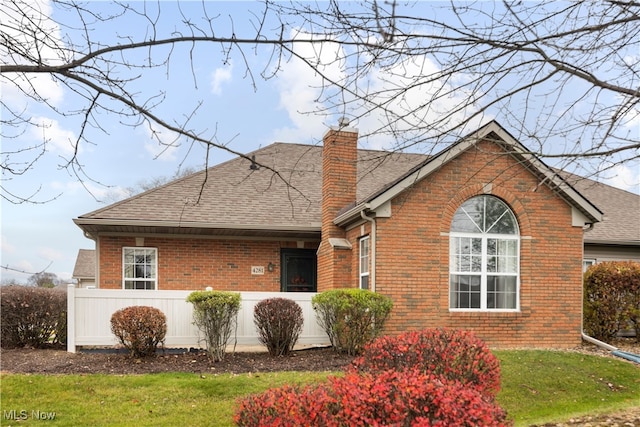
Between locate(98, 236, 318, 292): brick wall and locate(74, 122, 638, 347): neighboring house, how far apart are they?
0.03 metres

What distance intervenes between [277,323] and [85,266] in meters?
32.6

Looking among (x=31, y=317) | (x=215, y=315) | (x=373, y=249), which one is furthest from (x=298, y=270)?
(x=31, y=317)

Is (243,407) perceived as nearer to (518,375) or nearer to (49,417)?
(49,417)

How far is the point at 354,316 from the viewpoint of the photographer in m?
10.9

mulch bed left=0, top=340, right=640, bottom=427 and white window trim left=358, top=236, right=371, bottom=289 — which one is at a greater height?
white window trim left=358, top=236, right=371, bottom=289

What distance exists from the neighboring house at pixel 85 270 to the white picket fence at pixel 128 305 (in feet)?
80.9

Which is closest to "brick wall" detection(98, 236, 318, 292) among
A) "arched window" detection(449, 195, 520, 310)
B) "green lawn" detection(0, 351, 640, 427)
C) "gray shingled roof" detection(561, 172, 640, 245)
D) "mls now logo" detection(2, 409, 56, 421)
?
"arched window" detection(449, 195, 520, 310)

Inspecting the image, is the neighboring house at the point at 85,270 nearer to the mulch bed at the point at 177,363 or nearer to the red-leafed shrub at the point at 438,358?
the mulch bed at the point at 177,363

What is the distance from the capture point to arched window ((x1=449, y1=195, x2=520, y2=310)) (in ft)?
40.9

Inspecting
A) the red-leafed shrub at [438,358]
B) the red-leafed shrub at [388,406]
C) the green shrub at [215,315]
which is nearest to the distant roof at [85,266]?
the green shrub at [215,315]

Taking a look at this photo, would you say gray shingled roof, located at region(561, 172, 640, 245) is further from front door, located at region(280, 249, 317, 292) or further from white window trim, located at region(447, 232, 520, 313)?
front door, located at region(280, 249, 317, 292)

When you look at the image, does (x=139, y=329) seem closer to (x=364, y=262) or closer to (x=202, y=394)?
(x=202, y=394)

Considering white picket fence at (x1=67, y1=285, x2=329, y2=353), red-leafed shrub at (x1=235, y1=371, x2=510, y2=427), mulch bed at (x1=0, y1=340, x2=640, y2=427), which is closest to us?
red-leafed shrub at (x1=235, y1=371, x2=510, y2=427)

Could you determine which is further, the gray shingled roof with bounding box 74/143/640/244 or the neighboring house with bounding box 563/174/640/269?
the neighboring house with bounding box 563/174/640/269
